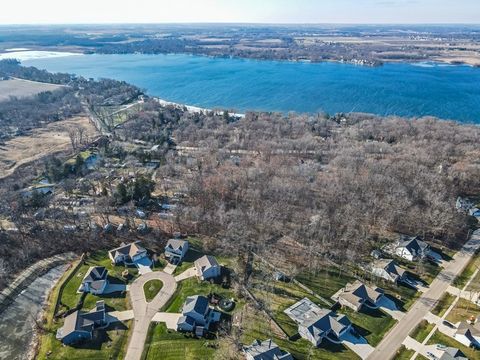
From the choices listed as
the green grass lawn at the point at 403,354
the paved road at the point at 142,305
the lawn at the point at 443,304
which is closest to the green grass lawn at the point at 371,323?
the green grass lawn at the point at 403,354

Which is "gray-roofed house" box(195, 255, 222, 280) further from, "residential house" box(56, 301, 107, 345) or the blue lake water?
the blue lake water

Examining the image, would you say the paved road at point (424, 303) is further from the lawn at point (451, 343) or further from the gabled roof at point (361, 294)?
the gabled roof at point (361, 294)

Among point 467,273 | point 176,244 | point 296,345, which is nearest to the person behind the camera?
point 296,345

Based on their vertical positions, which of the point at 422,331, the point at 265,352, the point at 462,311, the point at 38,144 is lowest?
the point at 422,331

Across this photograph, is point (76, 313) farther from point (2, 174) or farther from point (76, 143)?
point (76, 143)

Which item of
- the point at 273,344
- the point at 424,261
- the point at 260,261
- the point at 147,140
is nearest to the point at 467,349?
the point at 424,261

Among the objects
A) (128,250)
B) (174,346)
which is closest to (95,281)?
(128,250)

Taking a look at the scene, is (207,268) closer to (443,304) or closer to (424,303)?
(424,303)
